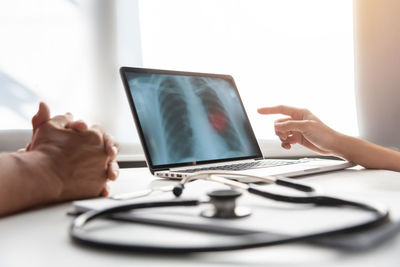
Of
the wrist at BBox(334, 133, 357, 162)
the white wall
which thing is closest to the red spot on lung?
the wrist at BBox(334, 133, 357, 162)

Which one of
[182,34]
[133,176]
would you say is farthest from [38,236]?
[182,34]

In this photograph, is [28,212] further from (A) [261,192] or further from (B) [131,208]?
(A) [261,192]

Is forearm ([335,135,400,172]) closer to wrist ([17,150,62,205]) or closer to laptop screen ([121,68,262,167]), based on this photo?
laptop screen ([121,68,262,167])

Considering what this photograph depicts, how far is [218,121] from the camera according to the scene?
3.51 feet

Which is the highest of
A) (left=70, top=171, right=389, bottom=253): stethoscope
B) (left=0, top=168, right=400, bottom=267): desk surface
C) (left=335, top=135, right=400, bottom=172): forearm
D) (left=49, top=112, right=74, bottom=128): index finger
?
(left=49, top=112, right=74, bottom=128): index finger

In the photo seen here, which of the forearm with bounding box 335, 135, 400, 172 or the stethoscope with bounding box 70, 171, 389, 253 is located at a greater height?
the stethoscope with bounding box 70, 171, 389, 253

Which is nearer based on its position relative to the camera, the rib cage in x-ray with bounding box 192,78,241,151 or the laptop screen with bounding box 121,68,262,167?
the laptop screen with bounding box 121,68,262,167

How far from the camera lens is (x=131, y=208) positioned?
1.41 ft

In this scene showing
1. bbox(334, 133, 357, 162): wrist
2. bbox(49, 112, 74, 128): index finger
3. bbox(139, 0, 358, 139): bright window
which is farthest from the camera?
bbox(139, 0, 358, 139): bright window

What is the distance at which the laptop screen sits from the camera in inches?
36.1

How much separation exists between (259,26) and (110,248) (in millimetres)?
1418

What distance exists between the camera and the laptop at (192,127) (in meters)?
0.90

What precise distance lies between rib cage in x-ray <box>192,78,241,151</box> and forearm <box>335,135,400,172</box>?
0.90 feet

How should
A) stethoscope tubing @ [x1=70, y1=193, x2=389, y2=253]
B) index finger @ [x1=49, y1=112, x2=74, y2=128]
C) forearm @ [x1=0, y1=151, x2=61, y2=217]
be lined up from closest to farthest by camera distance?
1. stethoscope tubing @ [x1=70, y1=193, x2=389, y2=253]
2. forearm @ [x1=0, y1=151, x2=61, y2=217]
3. index finger @ [x1=49, y1=112, x2=74, y2=128]
